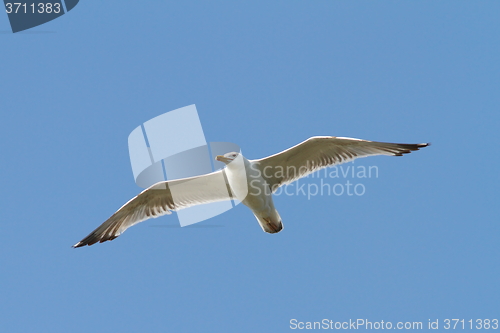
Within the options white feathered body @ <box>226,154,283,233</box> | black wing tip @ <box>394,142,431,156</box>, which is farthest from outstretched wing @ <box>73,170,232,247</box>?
black wing tip @ <box>394,142,431,156</box>

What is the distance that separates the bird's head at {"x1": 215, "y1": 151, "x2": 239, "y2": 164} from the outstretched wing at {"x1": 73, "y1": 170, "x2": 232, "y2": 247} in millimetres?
786

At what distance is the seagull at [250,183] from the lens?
7.98 metres

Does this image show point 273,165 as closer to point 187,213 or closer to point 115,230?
point 187,213

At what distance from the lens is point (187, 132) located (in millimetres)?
7988

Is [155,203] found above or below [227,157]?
below

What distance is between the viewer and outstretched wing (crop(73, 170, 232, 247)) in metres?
8.46

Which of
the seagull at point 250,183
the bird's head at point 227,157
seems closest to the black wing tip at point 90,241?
the seagull at point 250,183

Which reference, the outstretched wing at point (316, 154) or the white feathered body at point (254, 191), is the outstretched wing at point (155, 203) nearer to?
the white feathered body at point (254, 191)

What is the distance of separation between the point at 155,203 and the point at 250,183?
183cm

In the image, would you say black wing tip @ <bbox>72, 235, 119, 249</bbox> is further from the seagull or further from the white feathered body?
the white feathered body

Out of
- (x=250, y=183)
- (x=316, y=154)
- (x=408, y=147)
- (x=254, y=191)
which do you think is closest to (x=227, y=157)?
(x=250, y=183)

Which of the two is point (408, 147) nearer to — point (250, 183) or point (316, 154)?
point (316, 154)

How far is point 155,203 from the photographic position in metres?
8.71

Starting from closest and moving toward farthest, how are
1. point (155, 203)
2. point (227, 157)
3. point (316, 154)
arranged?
point (227, 157), point (316, 154), point (155, 203)
